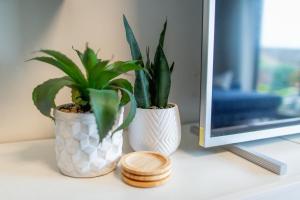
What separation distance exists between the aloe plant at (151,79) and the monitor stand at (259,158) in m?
0.23

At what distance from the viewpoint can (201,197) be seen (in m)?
0.56

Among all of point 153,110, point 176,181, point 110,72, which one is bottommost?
point 176,181

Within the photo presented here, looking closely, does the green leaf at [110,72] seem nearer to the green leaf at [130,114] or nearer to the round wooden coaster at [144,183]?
the green leaf at [130,114]

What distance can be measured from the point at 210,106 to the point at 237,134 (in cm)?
13

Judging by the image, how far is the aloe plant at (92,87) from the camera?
512 millimetres

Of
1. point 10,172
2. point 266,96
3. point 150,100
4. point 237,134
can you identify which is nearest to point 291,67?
point 266,96

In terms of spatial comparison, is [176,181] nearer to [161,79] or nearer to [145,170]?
[145,170]

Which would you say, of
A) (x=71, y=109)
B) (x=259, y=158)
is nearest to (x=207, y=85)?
(x=259, y=158)

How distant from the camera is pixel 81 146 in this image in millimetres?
609

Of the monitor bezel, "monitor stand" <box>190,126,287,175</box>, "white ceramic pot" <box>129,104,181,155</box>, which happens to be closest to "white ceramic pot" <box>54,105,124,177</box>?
"white ceramic pot" <box>129,104,181,155</box>

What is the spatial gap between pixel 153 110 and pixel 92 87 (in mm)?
186

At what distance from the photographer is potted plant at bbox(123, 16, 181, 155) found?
0.73m

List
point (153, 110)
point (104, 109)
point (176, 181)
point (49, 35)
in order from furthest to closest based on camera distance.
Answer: point (49, 35) → point (153, 110) → point (176, 181) → point (104, 109)

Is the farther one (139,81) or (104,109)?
(139,81)
